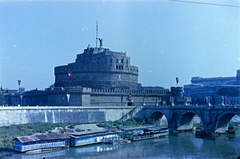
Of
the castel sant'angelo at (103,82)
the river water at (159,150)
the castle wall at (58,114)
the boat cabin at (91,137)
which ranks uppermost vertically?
the castel sant'angelo at (103,82)

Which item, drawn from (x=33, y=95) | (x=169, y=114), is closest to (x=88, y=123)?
(x=169, y=114)

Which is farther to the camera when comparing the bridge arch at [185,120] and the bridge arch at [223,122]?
the bridge arch at [185,120]

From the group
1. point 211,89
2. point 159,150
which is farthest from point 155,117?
point 211,89

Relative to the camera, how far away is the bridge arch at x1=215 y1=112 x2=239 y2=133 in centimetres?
4718

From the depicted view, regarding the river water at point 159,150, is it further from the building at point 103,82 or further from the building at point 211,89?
the building at point 211,89

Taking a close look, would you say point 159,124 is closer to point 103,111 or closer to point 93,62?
point 103,111

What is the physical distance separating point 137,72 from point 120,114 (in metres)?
17.8

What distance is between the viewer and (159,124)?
64562 millimetres

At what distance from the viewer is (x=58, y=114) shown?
49.2 metres

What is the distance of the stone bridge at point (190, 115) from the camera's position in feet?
155

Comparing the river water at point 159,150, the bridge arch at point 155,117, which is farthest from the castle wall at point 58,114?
the river water at point 159,150

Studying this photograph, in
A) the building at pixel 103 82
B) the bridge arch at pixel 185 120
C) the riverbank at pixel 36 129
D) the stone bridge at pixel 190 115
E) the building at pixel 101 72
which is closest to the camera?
the riverbank at pixel 36 129

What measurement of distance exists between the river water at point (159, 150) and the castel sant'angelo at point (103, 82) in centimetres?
1953

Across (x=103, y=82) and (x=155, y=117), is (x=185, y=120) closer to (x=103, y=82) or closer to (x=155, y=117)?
(x=155, y=117)
